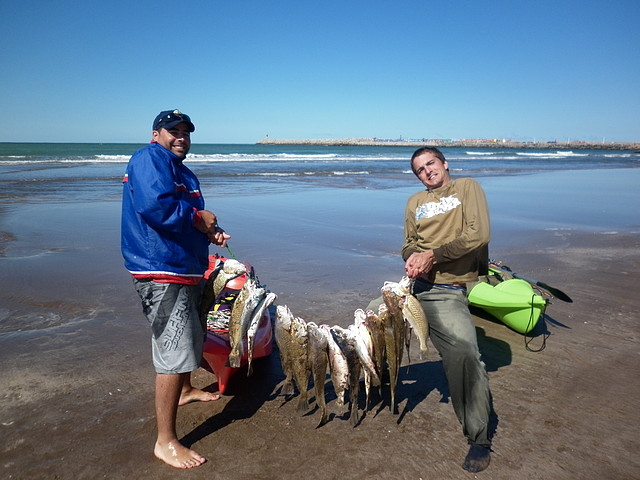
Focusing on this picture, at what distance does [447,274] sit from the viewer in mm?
3852

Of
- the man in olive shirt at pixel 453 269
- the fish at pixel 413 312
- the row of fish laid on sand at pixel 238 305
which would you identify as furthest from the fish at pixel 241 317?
the man in olive shirt at pixel 453 269

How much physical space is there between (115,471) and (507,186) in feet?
81.9

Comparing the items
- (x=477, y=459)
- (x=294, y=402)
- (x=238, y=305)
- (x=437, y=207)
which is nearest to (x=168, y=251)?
(x=238, y=305)

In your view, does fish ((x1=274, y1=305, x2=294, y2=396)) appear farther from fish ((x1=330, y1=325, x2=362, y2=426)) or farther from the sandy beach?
the sandy beach

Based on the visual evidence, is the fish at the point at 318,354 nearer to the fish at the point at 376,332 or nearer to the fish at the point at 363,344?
the fish at the point at 363,344

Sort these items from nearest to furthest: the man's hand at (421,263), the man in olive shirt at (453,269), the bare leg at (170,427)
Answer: the bare leg at (170,427)
the man in olive shirt at (453,269)
the man's hand at (421,263)

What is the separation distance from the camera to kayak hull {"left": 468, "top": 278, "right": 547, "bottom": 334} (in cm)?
563

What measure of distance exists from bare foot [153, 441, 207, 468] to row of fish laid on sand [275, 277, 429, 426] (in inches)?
38.0

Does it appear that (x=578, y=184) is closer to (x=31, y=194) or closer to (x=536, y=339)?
(x=536, y=339)

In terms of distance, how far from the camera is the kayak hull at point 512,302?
5629 millimetres

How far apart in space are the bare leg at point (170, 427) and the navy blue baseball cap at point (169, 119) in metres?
1.89

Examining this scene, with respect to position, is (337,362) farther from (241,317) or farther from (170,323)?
(170,323)

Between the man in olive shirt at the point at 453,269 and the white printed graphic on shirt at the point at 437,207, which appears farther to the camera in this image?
the white printed graphic on shirt at the point at 437,207

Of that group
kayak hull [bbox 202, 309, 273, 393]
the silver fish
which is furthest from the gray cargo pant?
kayak hull [bbox 202, 309, 273, 393]
